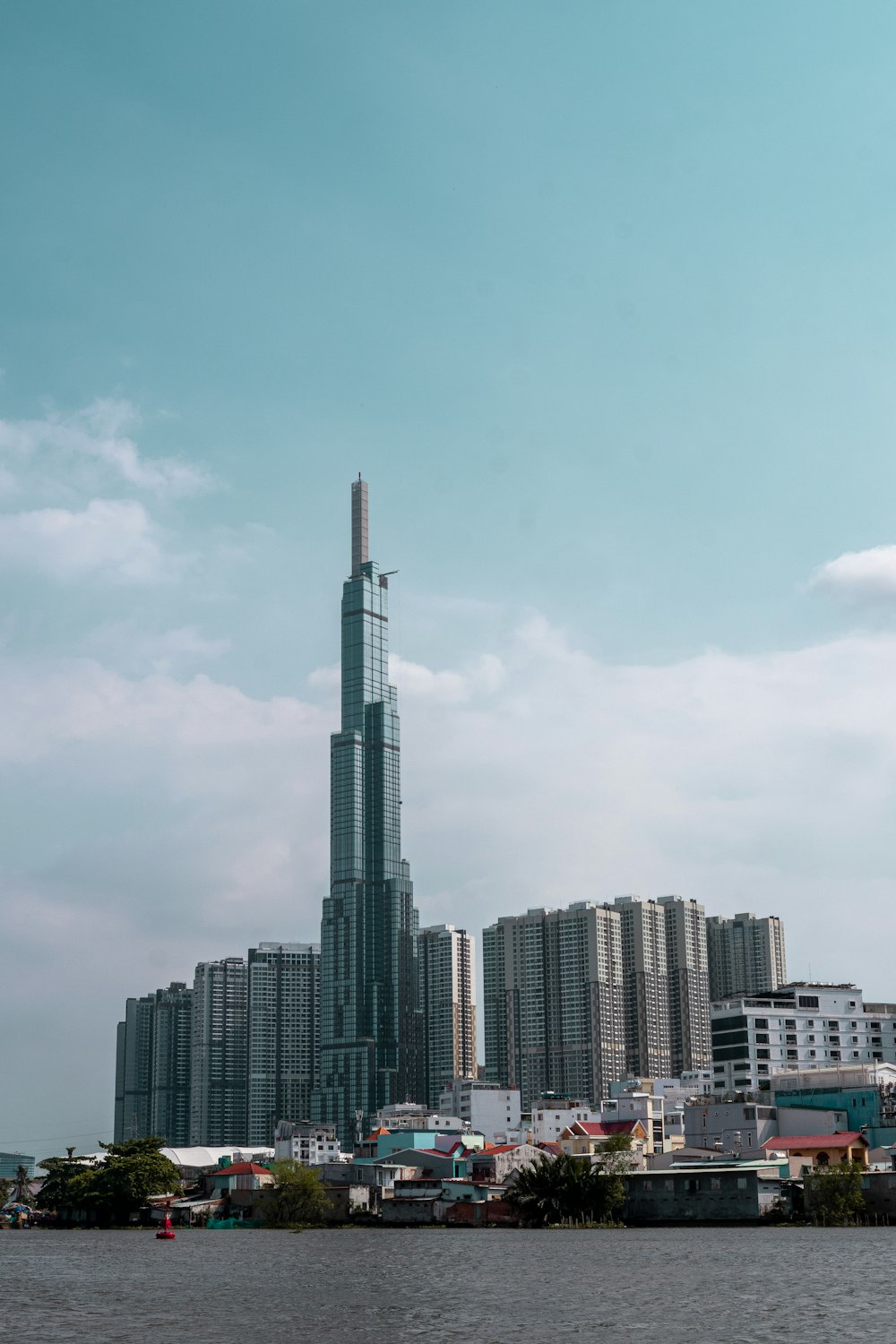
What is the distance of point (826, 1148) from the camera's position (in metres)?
126

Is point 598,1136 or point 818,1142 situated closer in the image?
point 818,1142

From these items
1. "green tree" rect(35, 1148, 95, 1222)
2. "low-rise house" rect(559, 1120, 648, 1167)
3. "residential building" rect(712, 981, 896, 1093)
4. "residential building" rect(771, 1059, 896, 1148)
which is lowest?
"green tree" rect(35, 1148, 95, 1222)

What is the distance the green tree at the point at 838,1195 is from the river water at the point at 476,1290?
408 cm

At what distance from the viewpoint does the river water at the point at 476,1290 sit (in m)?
52.4

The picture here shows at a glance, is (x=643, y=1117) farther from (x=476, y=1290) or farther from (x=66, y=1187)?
(x=476, y=1290)

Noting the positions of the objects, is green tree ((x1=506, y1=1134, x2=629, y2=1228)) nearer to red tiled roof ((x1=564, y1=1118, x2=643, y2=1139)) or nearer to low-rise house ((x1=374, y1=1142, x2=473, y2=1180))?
low-rise house ((x1=374, y1=1142, x2=473, y2=1180))

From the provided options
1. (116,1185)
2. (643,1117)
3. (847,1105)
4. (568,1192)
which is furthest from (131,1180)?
(847,1105)

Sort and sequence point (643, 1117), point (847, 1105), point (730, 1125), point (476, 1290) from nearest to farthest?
point (476, 1290) < point (847, 1105) < point (730, 1125) < point (643, 1117)

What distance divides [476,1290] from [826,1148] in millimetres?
67848

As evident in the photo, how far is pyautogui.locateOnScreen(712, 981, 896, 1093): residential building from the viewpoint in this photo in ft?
575

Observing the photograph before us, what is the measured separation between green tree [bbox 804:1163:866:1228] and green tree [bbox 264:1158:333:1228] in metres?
43.0

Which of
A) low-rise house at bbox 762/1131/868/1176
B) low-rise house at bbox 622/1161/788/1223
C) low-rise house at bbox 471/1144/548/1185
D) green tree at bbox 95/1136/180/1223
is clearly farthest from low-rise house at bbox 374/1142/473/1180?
low-rise house at bbox 762/1131/868/1176

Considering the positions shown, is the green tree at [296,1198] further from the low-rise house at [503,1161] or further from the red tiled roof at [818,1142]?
the red tiled roof at [818,1142]

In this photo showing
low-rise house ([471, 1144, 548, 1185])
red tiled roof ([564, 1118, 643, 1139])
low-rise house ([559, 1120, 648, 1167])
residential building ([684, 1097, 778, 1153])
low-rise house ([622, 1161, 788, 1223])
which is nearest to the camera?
low-rise house ([622, 1161, 788, 1223])
